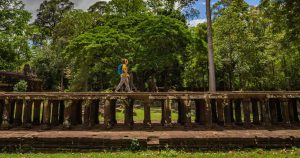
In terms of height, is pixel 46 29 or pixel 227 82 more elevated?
pixel 46 29

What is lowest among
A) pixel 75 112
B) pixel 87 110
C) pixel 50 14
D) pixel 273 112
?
pixel 273 112

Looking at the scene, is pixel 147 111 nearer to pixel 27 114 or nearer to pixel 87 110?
pixel 87 110

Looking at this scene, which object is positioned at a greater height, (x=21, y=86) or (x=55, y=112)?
(x=21, y=86)

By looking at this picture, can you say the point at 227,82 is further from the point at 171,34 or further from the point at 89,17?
the point at 89,17

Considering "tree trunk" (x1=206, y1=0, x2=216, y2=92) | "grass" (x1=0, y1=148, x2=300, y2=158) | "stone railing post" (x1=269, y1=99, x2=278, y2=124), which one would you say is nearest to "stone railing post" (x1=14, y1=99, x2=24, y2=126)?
"grass" (x1=0, y1=148, x2=300, y2=158)

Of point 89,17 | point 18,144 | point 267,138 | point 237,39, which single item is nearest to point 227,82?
point 237,39

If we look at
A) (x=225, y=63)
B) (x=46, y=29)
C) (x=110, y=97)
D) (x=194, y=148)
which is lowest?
(x=194, y=148)

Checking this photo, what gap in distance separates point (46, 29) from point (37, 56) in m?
16.1

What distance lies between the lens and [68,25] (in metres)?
40.5

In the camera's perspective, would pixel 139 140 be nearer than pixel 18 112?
Yes

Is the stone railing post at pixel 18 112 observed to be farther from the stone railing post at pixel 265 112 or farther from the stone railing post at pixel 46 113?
the stone railing post at pixel 265 112

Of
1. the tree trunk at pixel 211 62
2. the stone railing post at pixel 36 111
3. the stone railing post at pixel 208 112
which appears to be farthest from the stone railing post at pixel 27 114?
the tree trunk at pixel 211 62

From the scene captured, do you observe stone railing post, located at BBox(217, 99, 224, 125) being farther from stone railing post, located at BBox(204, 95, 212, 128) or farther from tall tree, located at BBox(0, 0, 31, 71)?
tall tree, located at BBox(0, 0, 31, 71)

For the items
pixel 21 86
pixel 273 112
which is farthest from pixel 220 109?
pixel 21 86
